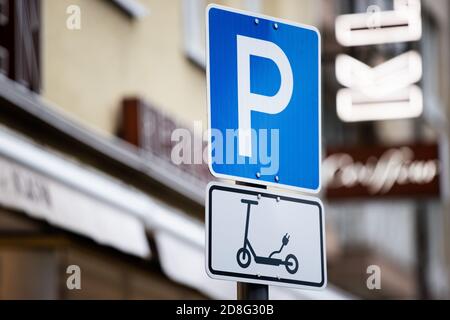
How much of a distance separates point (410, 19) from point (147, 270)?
18.3 ft

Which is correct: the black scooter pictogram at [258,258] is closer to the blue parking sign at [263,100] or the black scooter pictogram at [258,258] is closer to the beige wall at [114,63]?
the blue parking sign at [263,100]

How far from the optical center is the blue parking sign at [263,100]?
5695mm

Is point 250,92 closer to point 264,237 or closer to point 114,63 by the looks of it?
point 264,237

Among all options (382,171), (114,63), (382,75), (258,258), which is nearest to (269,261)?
(258,258)

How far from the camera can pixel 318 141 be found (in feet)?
19.7

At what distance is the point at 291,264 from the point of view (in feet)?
18.9

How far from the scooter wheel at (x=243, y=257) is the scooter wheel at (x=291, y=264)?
0.20 meters

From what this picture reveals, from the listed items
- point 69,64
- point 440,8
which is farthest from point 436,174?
point 440,8

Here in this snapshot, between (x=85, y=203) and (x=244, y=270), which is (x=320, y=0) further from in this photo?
(x=244, y=270)

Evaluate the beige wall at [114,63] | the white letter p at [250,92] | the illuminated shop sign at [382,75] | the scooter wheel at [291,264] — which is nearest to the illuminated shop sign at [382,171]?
the illuminated shop sign at [382,75]

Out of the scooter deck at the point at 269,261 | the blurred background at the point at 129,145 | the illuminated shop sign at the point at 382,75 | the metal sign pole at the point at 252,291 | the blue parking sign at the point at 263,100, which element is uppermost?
the illuminated shop sign at the point at 382,75

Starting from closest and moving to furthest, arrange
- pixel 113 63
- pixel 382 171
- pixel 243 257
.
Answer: pixel 243 257
pixel 113 63
pixel 382 171

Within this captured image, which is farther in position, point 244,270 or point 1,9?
point 1,9

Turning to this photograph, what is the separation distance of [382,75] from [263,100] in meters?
10.8
